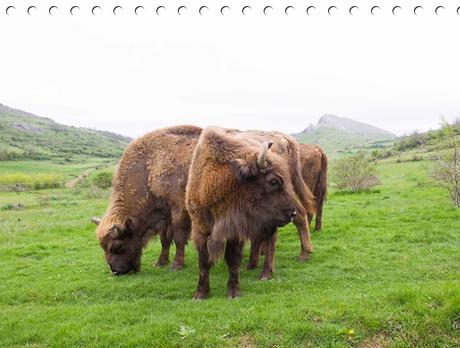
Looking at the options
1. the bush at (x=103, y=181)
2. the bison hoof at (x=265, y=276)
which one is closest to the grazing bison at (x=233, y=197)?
the bison hoof at (x=265, y=276)

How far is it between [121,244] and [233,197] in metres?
3.82

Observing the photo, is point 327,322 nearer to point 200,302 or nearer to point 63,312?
point 200,302

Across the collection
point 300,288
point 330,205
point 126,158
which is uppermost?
point 126,158

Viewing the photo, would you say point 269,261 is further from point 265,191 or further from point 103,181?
point 103,181

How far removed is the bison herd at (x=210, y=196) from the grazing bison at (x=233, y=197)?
17 mm

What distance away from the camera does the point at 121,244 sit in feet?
34.0

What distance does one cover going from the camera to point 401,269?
9758 millimetres

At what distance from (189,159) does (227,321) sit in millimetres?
4263

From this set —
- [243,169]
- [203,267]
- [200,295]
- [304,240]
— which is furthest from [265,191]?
[304,240]

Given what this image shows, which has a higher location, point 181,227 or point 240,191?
point 240,191

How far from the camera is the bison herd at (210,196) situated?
7688 millimetres

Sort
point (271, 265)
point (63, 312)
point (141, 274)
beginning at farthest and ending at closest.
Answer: point (141, 274)
point (271, 265)
point (63, 312)

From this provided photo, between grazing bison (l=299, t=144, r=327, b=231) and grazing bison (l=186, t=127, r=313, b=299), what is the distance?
5148 mm

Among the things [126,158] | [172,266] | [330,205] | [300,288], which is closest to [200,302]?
[300,288]
